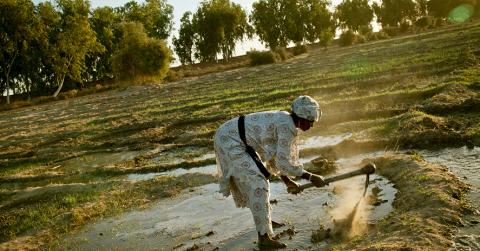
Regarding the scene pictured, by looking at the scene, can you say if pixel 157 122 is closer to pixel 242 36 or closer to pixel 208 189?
pixel 208 189

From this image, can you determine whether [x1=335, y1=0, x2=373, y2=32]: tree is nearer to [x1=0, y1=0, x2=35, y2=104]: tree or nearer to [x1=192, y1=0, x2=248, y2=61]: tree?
[x1=192, y1=0, x2=248, y2=61]: tree

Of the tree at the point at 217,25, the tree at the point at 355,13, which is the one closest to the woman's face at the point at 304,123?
the tree at the point at 217,25

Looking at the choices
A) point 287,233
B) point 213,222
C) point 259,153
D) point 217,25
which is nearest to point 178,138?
point 213,222

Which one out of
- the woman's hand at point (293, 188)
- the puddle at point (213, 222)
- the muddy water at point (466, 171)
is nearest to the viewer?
the muddy water at point (466, 171)

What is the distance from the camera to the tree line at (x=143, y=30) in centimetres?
4006

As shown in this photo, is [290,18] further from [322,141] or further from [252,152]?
[252,152]

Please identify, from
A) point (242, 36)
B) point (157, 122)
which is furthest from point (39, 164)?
point (242, 36)

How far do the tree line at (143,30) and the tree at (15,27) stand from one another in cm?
8

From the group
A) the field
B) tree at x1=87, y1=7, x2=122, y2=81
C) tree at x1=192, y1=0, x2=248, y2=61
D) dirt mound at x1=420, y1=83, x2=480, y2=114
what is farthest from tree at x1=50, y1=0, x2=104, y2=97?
dirt mound at x1=420, y1=83, x2=480, y2=114

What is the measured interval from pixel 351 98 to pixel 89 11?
134ft

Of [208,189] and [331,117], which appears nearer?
[208,189]

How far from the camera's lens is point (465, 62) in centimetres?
1573

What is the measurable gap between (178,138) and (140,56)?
914 inches

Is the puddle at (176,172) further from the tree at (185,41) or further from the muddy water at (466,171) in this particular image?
the tree at (185,41)
